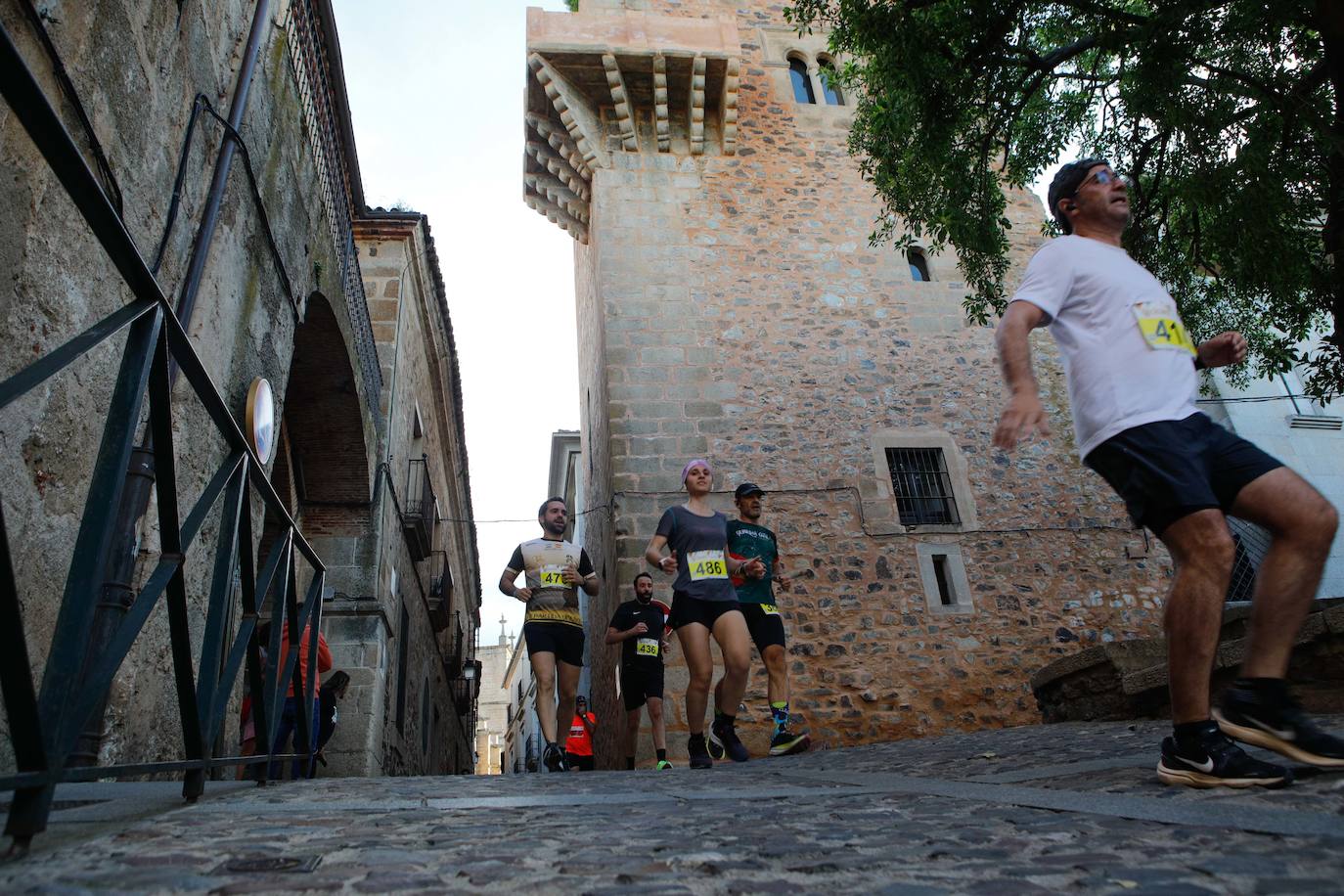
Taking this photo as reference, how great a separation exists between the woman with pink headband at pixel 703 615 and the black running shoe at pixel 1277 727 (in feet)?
10.1

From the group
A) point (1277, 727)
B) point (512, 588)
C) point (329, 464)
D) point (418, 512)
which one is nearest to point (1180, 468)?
point (1277, 727)

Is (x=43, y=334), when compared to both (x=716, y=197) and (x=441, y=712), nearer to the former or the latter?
(x=716, y=197)

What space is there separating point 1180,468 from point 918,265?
9640 mm

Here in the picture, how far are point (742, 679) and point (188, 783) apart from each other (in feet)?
11.0

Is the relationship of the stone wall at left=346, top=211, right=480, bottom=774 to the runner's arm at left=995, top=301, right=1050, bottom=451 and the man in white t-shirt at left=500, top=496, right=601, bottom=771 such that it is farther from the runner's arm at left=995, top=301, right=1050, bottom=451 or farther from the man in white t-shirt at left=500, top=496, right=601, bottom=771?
the runner's arm at left=995, top=301, right=1050, bottom=451

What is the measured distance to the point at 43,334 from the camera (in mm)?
2508

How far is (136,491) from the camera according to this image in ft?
8.09

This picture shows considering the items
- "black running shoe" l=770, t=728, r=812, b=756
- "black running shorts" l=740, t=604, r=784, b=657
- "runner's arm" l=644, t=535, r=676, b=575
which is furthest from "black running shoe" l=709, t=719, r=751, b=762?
"runner's arm" l=644, t=535, r=676, b=575

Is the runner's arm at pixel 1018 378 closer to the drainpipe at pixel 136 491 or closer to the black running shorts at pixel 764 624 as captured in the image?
the drainpipe at pixel 136 491

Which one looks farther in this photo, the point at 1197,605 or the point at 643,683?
the point at 643,683

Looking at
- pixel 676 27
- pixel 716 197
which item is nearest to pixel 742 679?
pixel 716 197

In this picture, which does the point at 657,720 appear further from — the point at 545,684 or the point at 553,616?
the point at 553,616

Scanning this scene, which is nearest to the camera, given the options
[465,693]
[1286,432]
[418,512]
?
[418,512]

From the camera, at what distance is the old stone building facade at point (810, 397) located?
8.62 m
